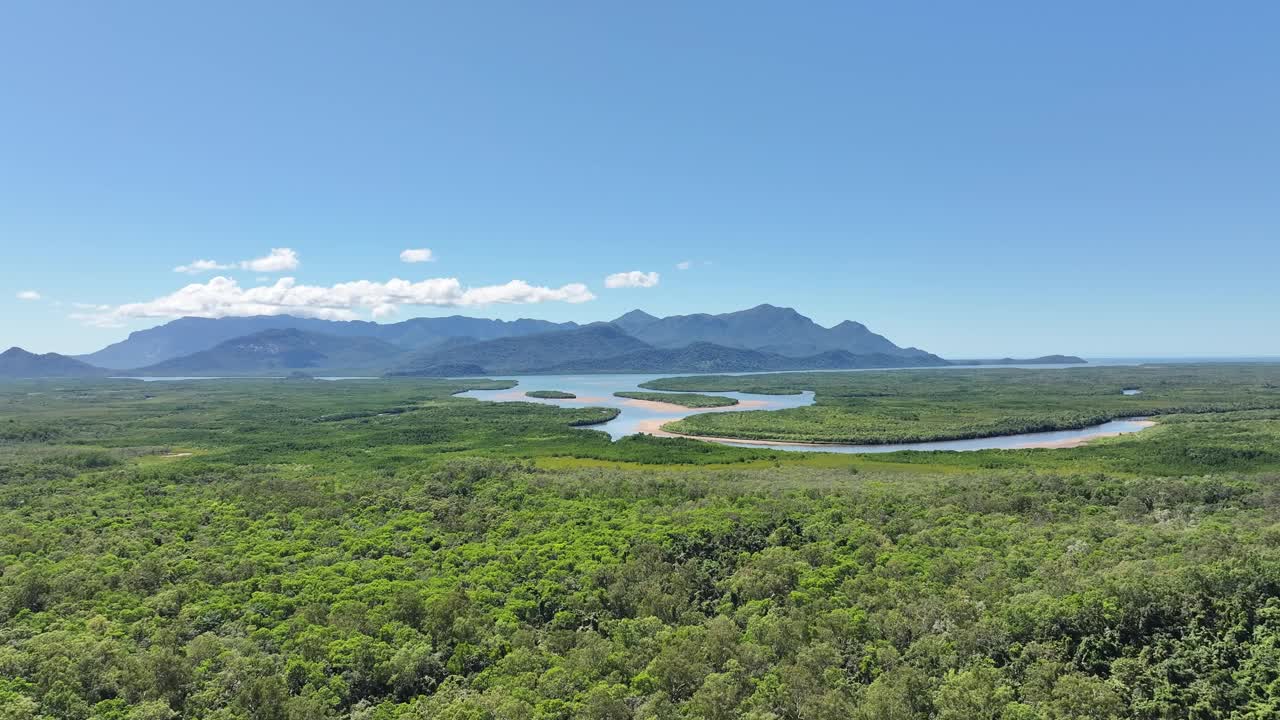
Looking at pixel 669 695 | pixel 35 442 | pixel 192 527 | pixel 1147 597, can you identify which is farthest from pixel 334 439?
pixel 1147 597

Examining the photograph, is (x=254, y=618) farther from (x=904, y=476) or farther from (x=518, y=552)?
(x=904, y=476)

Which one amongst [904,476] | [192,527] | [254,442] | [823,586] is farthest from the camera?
[254,442]

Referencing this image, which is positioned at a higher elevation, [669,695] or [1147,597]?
[1147,597]

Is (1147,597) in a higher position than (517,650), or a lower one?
higher

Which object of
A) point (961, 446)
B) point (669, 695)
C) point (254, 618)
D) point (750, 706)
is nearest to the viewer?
point (750, 706)

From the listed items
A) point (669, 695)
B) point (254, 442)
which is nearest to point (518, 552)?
point (669, 695)

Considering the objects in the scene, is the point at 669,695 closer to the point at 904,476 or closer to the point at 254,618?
the point at 254,618

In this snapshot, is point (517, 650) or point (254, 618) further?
point (254, 618)

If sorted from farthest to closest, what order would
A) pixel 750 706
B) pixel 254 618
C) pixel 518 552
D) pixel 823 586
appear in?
pixel 518 552 → pixel 823 586 → pixel 254 618 → pixel 750 706

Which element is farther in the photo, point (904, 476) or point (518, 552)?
point (904, 476)
